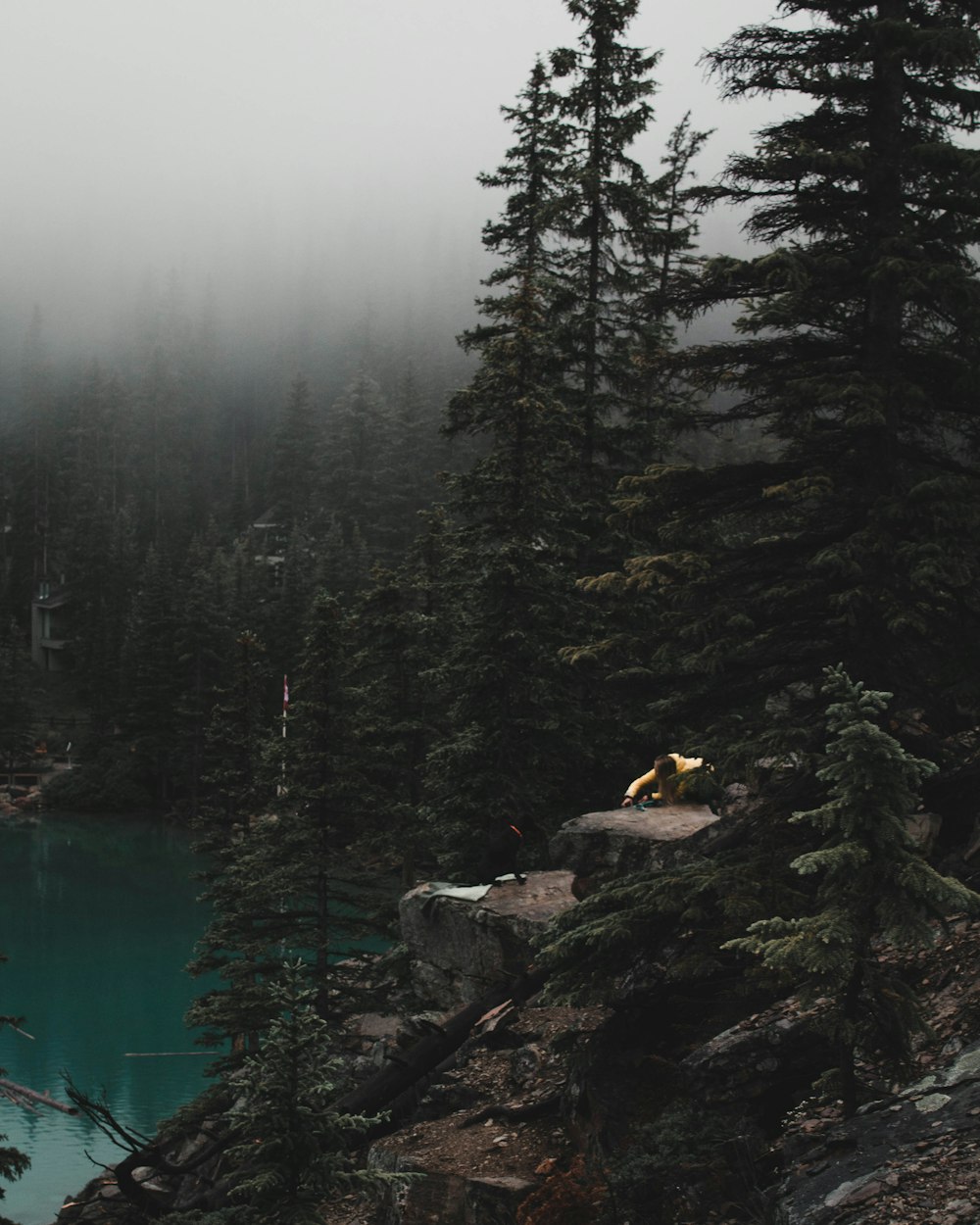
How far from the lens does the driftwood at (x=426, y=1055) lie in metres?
12.1

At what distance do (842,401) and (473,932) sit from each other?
8674 mm

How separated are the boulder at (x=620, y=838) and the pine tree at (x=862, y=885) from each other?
7581 millimetres

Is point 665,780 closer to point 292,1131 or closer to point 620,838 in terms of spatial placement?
point 620,838

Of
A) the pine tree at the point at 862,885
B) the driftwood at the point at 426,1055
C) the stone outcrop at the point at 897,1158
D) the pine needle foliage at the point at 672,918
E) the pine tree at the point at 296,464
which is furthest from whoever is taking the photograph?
the pine tree at the point at 296,464

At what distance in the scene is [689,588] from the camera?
35.1 ft

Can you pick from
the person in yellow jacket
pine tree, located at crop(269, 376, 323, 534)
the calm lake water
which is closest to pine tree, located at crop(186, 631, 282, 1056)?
the calm lake water

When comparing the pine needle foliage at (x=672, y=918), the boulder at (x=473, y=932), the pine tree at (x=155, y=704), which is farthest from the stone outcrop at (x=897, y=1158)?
the pine tree at (x=155, y=704)

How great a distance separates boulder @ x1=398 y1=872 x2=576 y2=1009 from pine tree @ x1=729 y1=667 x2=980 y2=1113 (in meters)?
7.29

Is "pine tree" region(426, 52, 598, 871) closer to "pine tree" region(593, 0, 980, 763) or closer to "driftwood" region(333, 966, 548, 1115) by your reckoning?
"driftwood" region(333, 966, 548, 1115)

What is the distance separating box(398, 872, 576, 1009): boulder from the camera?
13930mm

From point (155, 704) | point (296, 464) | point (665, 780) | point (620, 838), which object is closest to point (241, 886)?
point (665, 780)

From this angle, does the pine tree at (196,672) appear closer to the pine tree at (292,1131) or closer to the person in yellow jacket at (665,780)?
the person in yellow jacket at (665,780)

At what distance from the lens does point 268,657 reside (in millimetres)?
66812

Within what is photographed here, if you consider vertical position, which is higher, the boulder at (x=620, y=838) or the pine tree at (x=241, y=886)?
the boulder at (x=620, y=838)
